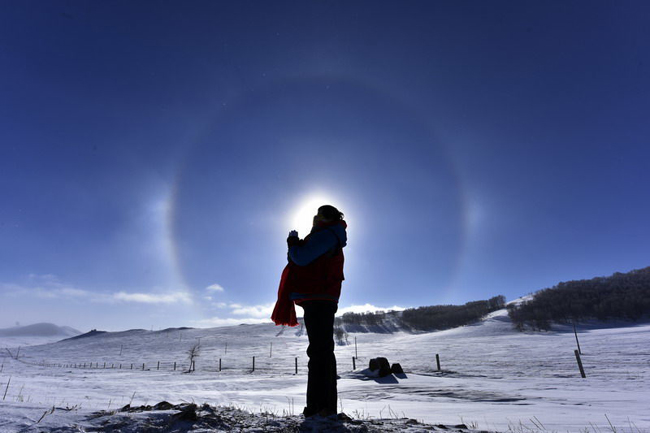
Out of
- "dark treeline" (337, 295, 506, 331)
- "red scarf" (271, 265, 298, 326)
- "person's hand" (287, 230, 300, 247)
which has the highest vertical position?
"dark treeline" (337, 295, 506, 331)

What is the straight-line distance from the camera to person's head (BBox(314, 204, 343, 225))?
3152 millimetres

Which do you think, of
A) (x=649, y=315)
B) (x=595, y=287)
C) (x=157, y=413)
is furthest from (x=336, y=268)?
(x=595, y=287)

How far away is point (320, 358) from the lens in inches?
109

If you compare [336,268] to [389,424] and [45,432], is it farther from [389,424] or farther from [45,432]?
[45,432]

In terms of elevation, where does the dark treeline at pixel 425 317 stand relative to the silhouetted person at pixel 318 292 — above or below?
above

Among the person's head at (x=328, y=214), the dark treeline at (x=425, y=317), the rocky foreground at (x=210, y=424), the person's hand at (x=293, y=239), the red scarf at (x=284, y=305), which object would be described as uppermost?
the dark treeline at (x=425, y=317)

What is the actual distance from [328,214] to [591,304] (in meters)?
145

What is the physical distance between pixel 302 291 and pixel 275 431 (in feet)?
3.69

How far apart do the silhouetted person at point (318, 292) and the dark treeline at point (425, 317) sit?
131 metres

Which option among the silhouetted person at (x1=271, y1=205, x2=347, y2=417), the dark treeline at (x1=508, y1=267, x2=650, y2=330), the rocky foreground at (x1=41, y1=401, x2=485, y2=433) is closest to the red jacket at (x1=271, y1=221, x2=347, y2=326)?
the silhouetted person at (x1=271, y1=205, x2=347, y2=417)

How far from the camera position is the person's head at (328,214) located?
10.3 ft

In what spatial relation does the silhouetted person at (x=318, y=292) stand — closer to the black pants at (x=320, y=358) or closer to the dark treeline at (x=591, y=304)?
the black pants at (x=320, y=358)

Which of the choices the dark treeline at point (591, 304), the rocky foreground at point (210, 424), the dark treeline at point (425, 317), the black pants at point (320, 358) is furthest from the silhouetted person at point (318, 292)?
the dark treeline at point (425, 317)

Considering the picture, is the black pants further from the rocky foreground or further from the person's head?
the person's head
